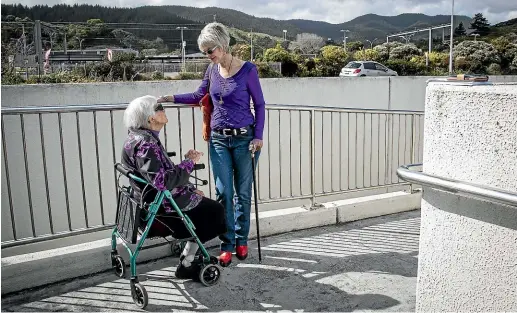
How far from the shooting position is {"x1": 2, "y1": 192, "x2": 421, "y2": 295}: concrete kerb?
3.39 metres

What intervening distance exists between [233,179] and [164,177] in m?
0.89

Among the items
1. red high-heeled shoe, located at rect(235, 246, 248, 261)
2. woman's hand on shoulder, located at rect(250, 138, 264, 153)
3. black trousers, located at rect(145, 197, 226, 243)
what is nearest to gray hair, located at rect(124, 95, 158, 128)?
black trousers, located at rect(145, 197, 226, 243)

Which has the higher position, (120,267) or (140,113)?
(140,113)

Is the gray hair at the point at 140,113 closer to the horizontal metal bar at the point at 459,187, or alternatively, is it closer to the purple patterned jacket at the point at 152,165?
the purple patterned jacket at the point at 152,165

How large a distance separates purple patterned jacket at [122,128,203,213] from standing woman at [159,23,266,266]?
1.87 ft

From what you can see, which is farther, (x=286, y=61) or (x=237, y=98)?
(x=286, y=61)

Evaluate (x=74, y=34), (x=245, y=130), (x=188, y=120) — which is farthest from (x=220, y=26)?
(x=74, y=34)

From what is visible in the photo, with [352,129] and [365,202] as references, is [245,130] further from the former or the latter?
[352,129]

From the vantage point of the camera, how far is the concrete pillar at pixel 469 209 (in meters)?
1.83

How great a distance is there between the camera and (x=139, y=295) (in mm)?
3094

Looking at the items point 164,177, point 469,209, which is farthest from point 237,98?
point 469,209

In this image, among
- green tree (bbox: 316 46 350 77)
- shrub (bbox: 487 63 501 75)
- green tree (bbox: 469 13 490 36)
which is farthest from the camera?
green tree (bbox: 469 13 490 36)

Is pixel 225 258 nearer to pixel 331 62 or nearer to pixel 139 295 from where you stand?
pixel 139 295

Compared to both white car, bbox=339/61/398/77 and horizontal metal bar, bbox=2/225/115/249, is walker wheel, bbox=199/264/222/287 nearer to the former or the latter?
horizontal metal bar, bbox=2/225/115/249
